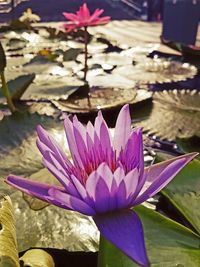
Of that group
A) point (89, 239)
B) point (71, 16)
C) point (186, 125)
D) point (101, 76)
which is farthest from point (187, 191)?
point (101, 76)

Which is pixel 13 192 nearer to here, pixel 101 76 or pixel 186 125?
pixel 186 125

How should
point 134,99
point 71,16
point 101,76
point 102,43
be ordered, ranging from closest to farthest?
point 134,99 → point 71,16 → point 101,76 → point 102,43

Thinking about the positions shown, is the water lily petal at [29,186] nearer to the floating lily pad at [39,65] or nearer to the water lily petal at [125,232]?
the water lily petal at [125,232]

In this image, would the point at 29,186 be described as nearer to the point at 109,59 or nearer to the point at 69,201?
the point at 69,201

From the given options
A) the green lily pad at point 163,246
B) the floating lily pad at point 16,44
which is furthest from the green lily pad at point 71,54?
the green lily pad at point 163,246

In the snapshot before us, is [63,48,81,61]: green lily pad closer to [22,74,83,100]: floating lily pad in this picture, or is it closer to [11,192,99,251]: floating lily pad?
[22,74,83,100]: floating lily pad

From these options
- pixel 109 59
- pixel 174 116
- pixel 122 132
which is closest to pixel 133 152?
pixel 122 132
